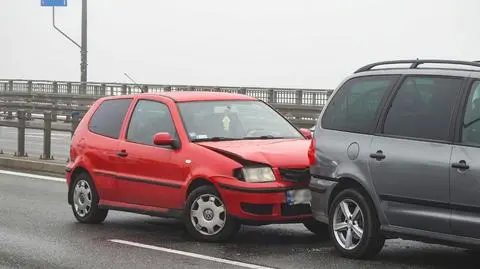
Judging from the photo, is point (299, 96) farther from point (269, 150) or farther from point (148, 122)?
point (269, 150)

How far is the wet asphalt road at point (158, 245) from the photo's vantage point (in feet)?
25.6

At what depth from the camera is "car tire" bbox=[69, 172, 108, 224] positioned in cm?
1027

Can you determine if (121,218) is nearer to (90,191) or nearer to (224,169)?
(90,191)

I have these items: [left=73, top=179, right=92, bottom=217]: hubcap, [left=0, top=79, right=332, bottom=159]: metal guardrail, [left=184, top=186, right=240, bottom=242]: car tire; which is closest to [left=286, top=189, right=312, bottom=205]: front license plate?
[left=184, top=186, right=240, bottom=242]: car tire

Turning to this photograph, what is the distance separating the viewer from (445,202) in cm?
699

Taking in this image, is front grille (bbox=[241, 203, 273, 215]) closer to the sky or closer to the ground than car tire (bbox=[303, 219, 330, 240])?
→ closer to the sky

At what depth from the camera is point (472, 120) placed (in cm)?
704

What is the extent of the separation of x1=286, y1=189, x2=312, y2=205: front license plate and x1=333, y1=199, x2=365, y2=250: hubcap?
2.09 ft

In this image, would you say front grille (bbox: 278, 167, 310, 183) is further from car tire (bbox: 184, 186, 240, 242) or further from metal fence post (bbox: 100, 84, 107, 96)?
metal fence post (bbox: 100, 84, 107, 96)

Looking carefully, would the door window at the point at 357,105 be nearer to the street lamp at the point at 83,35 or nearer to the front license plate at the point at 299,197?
the front license plate at the point at 299,197

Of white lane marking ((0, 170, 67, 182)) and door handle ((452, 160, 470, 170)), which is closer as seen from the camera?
A: door handle ((452, 160, 470, 170))

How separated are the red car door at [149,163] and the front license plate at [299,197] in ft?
3.46

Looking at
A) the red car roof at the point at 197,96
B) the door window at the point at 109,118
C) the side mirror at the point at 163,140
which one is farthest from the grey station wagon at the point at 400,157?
the door window at the point at 109,118

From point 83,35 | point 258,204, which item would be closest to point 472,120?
point 258,204
